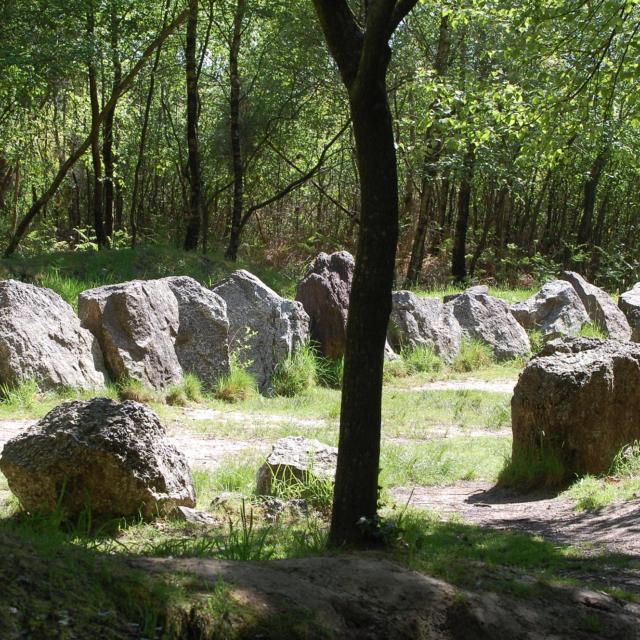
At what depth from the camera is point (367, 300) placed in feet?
15.3

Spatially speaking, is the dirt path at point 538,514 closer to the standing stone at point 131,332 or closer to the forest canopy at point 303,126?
the forest canopy at point 303,126

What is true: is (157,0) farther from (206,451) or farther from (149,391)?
(206,451)

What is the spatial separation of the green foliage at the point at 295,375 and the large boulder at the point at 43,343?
266 cm

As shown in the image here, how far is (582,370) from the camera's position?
764 cm

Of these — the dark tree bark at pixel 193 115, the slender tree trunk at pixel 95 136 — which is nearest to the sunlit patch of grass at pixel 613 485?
the slender tree trunk at pixel 95 136

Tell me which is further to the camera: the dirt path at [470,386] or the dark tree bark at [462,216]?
the dark tree bark at [462,216]

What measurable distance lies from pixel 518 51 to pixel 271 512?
582cm

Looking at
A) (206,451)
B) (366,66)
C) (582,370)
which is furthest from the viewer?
(206,451)

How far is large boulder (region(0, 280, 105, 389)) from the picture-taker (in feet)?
32.6

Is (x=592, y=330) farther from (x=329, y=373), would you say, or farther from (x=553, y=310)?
(x=329, y=373)

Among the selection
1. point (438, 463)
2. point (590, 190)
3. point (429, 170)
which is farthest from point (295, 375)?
point (590, 190)

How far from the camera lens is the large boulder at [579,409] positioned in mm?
7605

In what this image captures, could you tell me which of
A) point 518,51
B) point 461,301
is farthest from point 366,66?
point 461,301

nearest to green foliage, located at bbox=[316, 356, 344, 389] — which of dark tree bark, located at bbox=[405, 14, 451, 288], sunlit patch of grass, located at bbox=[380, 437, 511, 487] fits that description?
sunlit patch of grass, located at bbox=[380, 437, 511, 487]
